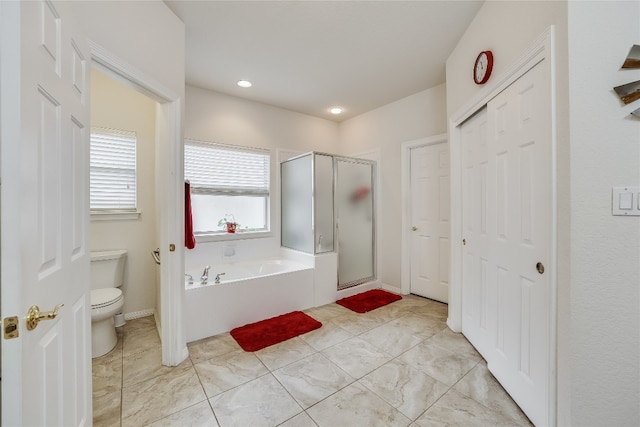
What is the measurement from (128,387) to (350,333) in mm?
1725

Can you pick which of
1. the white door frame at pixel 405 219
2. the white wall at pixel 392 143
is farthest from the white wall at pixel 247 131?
the white door frame at pixel 405 219

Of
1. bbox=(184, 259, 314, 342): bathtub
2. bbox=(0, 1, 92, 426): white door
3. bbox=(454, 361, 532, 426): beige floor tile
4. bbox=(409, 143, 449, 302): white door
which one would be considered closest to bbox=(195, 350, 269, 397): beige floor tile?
bbox=(184, 259, 314, 342): bathtub

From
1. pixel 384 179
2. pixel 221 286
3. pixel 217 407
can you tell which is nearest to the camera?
pixel 217 407

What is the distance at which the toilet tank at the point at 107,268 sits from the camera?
2.38 metres

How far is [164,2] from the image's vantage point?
183 centimetres

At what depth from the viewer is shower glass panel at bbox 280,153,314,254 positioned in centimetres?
326

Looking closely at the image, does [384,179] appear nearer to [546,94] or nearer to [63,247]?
[546,94]

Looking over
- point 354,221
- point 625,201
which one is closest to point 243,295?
point 354,221

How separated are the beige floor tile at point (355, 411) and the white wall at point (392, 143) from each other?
213cm

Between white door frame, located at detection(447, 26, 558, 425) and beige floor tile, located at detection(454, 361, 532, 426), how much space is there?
0.27m

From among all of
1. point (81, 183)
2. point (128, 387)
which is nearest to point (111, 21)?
point (81, 183)

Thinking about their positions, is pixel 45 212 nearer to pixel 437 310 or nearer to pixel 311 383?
pixel 311 383

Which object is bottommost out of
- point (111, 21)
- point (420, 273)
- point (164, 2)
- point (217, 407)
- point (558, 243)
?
point (217, 407)

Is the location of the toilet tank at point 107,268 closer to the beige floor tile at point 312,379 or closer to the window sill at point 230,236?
the window sill at point 230,236
